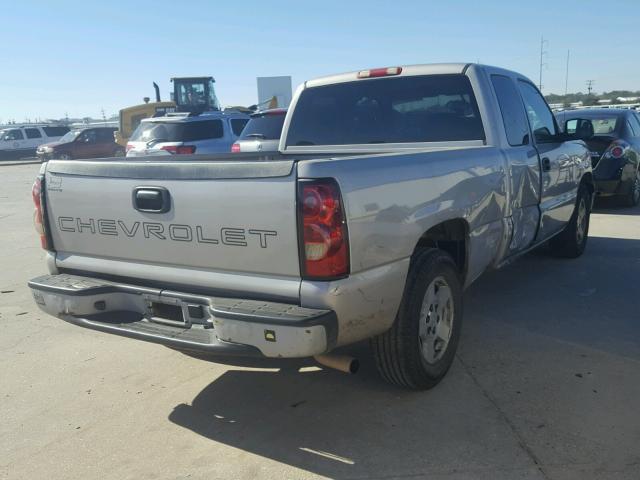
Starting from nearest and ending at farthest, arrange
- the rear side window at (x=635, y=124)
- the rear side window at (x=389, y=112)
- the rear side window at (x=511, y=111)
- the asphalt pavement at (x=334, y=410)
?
1. the asphalt pavement at (x=334, y=410)
2. the rear side window at (x=389, y=112)
3. the rear side window at (x=511, y=111)
4. the rear side window at (x=635, y=124)

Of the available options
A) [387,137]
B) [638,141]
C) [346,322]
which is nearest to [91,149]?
[638,141]

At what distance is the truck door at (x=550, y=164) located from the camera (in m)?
4.96

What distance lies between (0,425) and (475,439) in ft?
8.60

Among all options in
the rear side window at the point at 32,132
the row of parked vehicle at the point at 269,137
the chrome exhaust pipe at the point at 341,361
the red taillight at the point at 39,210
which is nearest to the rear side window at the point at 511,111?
the row of parked vehicle at the point at 269,137

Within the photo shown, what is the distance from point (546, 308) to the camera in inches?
194

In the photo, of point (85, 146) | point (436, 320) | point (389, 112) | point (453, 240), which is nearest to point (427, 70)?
point (389, 112)

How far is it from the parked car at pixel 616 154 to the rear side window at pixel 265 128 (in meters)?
4.75

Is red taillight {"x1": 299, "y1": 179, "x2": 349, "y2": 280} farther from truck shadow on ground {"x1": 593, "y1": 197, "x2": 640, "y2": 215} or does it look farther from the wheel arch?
truck shadow on ground {"x1": 593, "y1": 197, "x2": 640, "y2": 215}

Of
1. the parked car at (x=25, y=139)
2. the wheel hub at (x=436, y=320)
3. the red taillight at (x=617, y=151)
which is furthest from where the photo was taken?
the parked car at (x=25, y=139)

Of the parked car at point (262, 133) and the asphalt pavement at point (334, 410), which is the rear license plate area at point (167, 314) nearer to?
the asphalt pavement at point (334, 410)

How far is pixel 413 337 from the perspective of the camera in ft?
10.5

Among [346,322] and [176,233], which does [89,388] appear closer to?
[176,233]

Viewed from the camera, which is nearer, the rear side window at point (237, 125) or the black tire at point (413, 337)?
the black tire at point (413, 337)

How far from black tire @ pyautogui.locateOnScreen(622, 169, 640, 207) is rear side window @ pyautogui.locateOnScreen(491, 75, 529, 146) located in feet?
19.0
